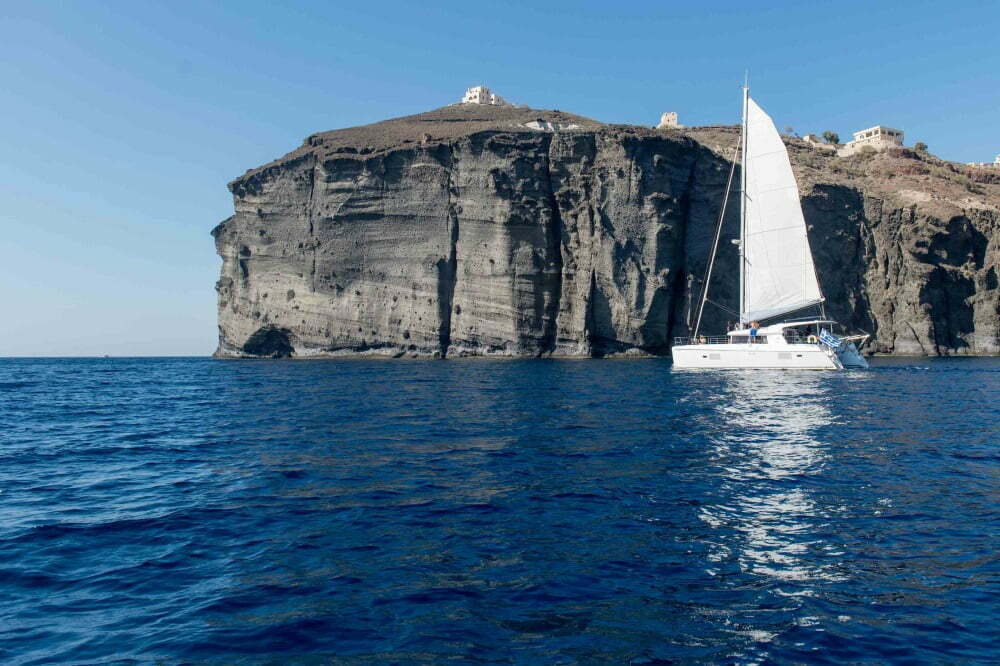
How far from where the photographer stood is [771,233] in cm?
4397

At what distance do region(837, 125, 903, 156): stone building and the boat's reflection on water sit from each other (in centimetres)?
9240

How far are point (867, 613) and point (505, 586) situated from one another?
3846mm

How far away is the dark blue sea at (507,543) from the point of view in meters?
6.23

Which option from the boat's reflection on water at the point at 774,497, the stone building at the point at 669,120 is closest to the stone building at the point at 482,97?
the stone building at the point at 669,120

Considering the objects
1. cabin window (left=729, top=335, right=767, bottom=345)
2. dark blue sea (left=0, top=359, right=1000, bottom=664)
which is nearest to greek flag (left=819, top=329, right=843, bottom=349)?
cabin window (left=729, top=335, right=767, bottom=345)

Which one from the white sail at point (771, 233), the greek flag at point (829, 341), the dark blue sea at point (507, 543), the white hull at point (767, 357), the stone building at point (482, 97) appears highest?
the stone building at point (482, 97)

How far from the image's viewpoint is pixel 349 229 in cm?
7294

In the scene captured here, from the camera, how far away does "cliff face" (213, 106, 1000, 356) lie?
67.5 m

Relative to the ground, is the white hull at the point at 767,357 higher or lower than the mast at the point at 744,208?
lower

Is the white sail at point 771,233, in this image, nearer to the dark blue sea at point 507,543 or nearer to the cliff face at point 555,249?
the cliff face at point 555,249

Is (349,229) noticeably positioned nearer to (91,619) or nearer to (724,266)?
(724,266)

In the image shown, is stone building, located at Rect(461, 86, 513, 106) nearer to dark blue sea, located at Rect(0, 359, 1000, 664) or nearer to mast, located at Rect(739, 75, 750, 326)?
mast, located at Rect(739, 75, 750, 326)

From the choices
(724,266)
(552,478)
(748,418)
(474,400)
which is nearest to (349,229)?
(724,266)

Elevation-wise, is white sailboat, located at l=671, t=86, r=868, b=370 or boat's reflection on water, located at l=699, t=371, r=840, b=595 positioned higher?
white sailboat, located at l=671, t=86, r=868, b=370
